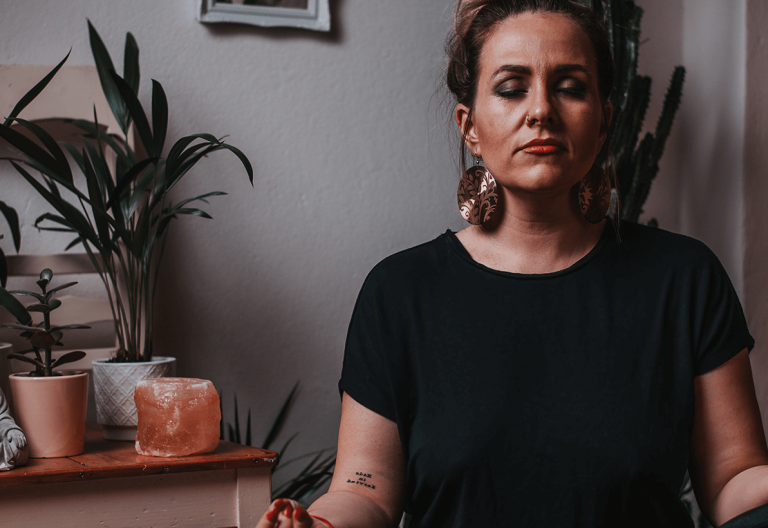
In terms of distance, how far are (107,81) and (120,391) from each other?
2.06 feet

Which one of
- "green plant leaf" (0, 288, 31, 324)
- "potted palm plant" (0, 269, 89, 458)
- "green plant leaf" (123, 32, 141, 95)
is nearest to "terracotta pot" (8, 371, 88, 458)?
"potted palm plant" (0, 269, 89, 458)

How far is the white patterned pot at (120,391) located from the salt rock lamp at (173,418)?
10 cm

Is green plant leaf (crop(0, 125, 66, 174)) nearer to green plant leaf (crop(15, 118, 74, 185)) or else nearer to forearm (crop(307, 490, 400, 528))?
green plant leaf (crop(15, 118, 74, 185))

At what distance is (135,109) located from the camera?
1.28m

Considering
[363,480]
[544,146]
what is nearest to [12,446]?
[363,480]

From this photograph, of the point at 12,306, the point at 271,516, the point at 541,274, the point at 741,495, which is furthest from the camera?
the point at 12,306

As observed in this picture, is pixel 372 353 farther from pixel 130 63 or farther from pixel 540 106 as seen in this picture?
pixel 130 63

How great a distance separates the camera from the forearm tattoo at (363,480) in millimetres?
944

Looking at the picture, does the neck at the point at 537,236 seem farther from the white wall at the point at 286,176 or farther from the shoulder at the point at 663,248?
the white wall at the point at 286,176

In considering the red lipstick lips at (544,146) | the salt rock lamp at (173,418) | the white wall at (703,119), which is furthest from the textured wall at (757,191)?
the salt rock lamp at (173,418)

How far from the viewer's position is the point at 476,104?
3.34ft

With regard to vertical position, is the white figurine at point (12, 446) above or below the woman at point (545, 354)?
below

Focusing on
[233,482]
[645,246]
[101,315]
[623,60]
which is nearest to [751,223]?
[623,60]

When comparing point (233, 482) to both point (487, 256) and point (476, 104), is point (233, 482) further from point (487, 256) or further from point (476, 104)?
point (476, 104)
